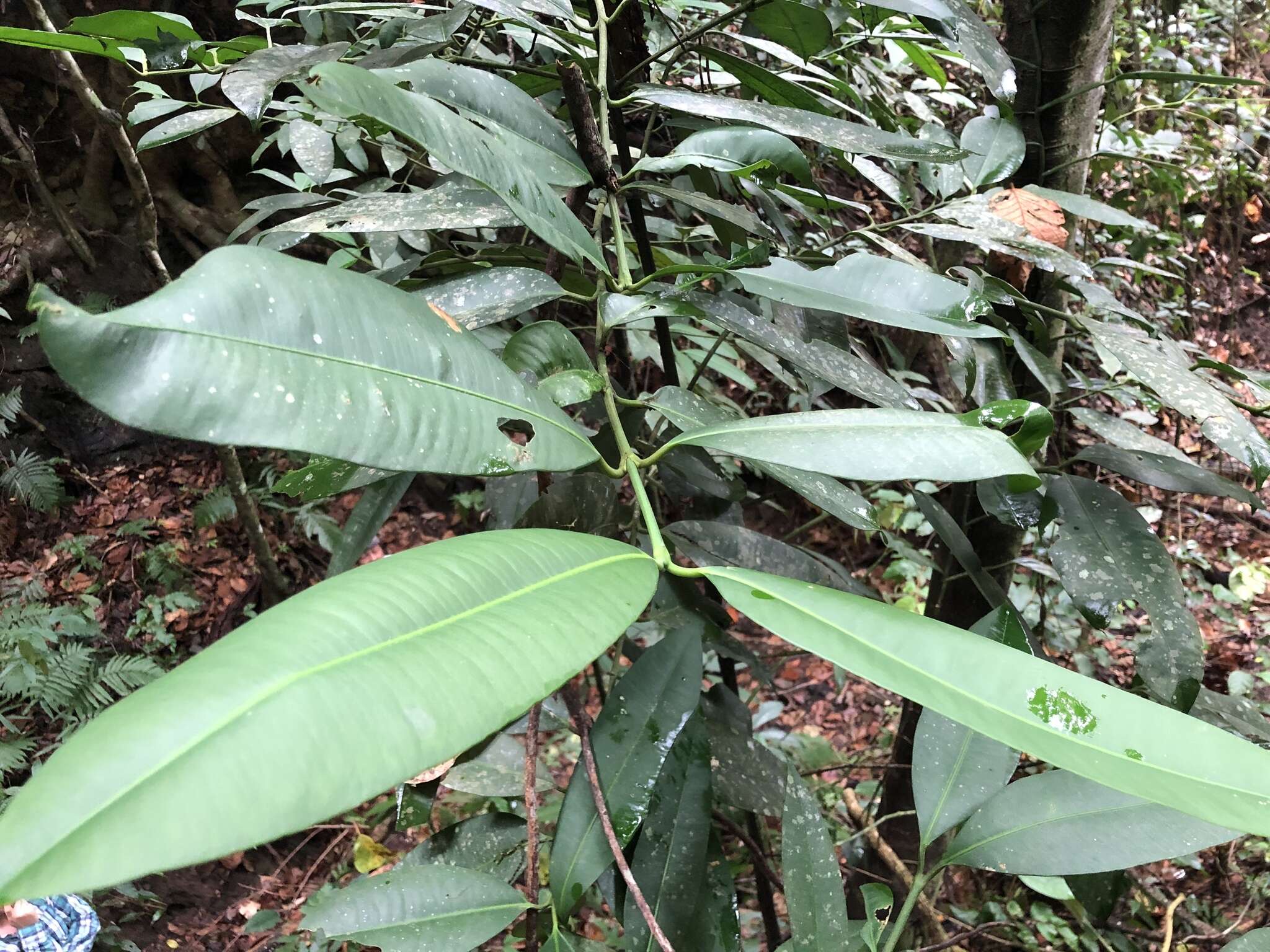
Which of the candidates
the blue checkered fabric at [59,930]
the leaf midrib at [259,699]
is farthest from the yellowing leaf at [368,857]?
the leaf midrib at [259,699]

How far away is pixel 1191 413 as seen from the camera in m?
0.53

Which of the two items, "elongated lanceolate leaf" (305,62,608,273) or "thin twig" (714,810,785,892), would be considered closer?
"elongated lanceolate leaf" (305,62,608,273)

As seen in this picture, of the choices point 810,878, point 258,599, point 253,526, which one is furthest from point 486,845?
point 258,599

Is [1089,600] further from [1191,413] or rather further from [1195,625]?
[1191,413]

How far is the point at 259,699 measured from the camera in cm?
20

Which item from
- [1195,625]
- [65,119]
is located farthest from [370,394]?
[65,119]

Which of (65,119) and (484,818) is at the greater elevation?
(65,119)

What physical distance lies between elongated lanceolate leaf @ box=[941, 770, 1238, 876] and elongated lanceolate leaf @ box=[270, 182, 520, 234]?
528 mm

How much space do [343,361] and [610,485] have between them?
0.27 metres

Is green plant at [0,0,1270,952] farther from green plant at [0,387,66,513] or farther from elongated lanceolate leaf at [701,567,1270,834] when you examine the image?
green plant at [0,387,66,513]

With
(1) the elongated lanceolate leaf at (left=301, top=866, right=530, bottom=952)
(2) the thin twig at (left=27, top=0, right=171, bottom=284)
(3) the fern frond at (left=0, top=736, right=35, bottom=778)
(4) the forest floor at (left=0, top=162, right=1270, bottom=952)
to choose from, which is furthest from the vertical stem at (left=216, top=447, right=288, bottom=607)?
(1) the elongated lanceolate leaf at (left=301, top=866, right=530, bottom=952)

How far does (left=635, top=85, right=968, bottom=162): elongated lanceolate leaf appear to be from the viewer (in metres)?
0.58

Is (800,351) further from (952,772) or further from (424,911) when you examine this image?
(424,911)

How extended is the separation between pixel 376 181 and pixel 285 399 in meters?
0.76
